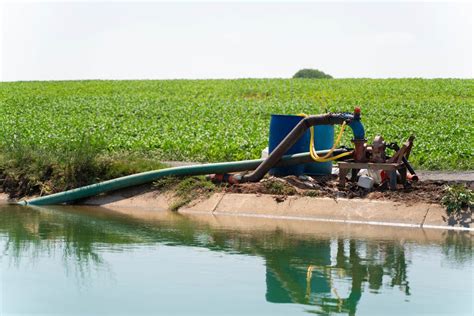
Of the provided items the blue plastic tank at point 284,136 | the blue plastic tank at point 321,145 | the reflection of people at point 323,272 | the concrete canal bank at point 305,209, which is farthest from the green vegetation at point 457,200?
the blue plastic tank at point 284,136

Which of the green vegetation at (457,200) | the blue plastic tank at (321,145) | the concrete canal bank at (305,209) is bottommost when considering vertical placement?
the concrete canal bank at (305,209)

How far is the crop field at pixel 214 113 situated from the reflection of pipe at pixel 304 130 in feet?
1.62

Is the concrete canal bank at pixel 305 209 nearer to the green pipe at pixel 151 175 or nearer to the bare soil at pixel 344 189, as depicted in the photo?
the bare soil at pixel 344 189

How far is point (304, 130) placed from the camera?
14.7m

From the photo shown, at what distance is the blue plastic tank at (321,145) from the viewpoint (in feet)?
50.5

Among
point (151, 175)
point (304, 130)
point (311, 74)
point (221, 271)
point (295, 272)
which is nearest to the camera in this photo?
point (221, 271)

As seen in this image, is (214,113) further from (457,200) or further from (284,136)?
(457,200)

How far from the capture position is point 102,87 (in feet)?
163

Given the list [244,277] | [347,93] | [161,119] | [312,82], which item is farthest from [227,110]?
Result: [244,277]

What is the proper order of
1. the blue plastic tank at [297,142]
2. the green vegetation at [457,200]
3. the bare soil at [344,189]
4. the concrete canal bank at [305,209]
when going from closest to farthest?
the green vegetation at [457,200] < the concrete canal bank at [305,209] < the bare soil at [344,189] < the blue plastic tank at [297,142]

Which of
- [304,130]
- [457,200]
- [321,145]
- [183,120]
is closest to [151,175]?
[304,130]

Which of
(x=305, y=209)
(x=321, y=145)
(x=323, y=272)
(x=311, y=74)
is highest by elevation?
(x=311, y=74)

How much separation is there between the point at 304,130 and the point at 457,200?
2.80 meters

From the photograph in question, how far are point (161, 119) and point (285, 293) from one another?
2063 centimetres
